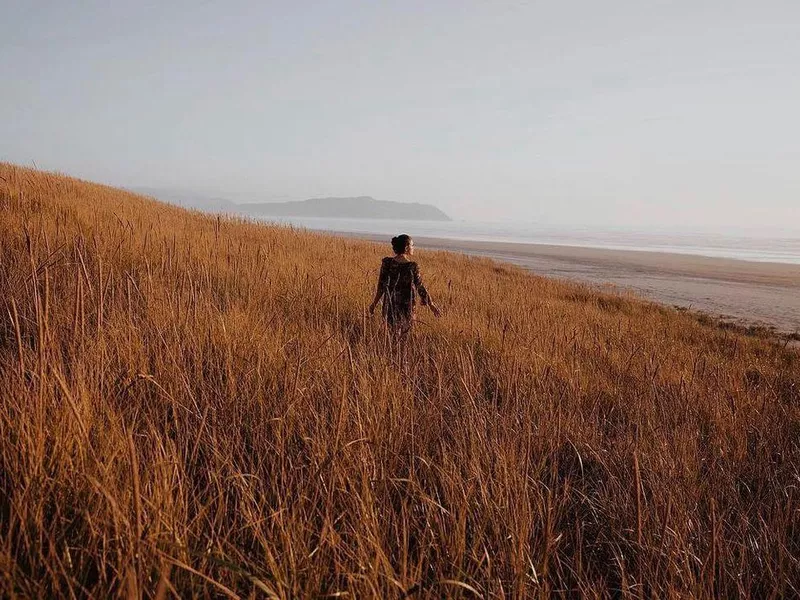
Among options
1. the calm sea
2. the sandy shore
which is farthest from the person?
the calm sea

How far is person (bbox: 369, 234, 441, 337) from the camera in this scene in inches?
181

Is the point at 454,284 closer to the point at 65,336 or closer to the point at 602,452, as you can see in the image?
the point at 602,452

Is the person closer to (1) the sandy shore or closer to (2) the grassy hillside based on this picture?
(2) the grassy hillside

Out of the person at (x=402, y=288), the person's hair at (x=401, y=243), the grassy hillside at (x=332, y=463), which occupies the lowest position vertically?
the grassy hillside at (x=332, y=463)

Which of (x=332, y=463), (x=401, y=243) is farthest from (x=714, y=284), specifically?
(x=332, y=463)

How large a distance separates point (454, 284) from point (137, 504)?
815 cm

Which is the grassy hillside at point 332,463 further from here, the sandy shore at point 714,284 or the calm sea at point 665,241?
the calm sea at point 665,241

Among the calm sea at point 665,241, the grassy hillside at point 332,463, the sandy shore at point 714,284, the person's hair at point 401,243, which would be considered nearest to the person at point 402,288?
the person's hair at point 401,243

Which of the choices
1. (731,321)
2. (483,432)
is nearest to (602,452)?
(483,432)

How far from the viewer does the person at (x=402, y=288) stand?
15.1 ft

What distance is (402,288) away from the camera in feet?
15.6

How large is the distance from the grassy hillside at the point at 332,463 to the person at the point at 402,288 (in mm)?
311

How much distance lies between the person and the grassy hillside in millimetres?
311

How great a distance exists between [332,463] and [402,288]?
3.17 metres
